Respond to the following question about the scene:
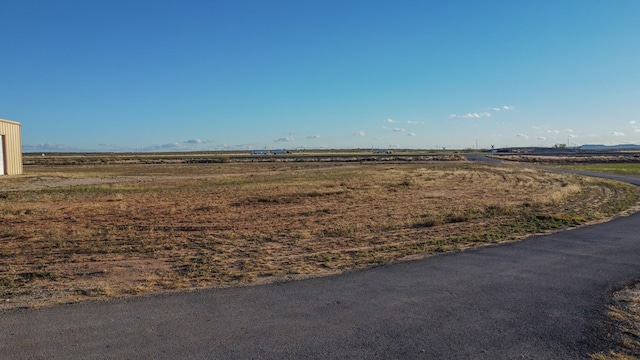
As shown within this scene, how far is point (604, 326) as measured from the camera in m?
6.32

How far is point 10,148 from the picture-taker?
1711 inches

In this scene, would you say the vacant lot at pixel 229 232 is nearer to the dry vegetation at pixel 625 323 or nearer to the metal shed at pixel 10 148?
the dry vegetation at pixel 625 323

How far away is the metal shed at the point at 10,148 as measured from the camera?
42094mm

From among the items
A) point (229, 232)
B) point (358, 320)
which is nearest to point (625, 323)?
point (358, 320)

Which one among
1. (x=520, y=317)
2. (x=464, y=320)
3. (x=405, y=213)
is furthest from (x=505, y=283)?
(x=405, y=213)

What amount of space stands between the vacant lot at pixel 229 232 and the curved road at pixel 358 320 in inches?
44.4

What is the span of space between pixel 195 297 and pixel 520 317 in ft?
16.8

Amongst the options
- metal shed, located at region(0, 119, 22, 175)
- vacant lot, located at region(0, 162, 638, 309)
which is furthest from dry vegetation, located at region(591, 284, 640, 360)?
metal shed, located at region(0, 119, 22, 175)

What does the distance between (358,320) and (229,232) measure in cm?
888

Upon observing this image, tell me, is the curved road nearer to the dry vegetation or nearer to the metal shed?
the dry vegetation

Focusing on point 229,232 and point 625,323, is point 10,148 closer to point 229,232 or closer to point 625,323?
point 229,232

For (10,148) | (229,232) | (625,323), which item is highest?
(10,148)

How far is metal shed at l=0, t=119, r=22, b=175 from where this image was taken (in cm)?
4209

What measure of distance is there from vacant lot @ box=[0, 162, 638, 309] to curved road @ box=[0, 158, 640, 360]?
113 centimetres
